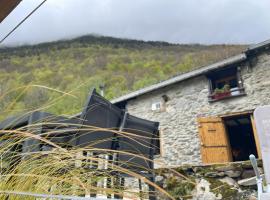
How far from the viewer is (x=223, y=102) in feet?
29.3

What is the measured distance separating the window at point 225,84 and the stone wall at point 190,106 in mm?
150

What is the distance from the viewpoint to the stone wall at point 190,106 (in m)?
8.48

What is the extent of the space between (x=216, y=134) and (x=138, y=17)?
3537 inches

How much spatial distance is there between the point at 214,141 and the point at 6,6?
809 cm

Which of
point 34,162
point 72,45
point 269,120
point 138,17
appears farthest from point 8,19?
→ point 138,17

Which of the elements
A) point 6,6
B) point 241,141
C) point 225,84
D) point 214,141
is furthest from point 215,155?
point 6,6

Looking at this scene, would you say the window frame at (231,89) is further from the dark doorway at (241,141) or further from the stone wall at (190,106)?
the dark doorway at (241,141)

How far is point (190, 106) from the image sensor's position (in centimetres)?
945

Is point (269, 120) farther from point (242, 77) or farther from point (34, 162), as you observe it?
point (242, 77)

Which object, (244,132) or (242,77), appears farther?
(244,132)

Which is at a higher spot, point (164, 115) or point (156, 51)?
point (156, 51)

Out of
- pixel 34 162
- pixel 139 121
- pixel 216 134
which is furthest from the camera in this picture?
pixel 216 134

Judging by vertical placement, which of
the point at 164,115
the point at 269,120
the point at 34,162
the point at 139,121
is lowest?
the point at 34,162

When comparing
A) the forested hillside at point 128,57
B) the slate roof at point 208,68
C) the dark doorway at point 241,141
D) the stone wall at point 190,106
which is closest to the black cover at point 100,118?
the stone wall at point 190,106
